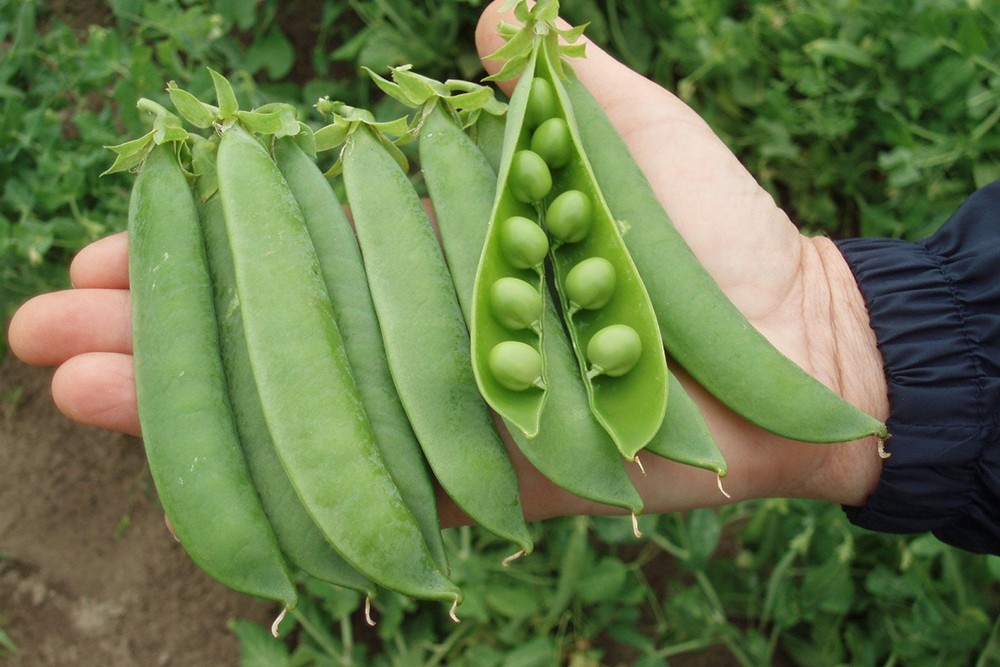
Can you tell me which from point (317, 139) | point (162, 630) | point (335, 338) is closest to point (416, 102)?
point (317, 139)

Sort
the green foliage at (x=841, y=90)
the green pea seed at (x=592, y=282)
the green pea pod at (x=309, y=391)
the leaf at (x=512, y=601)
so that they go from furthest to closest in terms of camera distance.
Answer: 1. the green foliage at (x=841, y=90)
2. the leaf at (x=512, y=601)
3. the green pea seed at (x=592, y=282)
4. the green pea pod at (x=309, y=391)

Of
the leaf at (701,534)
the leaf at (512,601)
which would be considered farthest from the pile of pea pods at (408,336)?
the leaf at (701,534)

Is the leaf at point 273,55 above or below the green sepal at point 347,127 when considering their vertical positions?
below

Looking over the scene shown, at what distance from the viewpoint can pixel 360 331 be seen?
220 centimetres

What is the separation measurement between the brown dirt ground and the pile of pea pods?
170cm

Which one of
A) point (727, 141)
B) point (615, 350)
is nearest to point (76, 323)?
point (615, 350)

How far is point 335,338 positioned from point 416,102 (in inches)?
30.3

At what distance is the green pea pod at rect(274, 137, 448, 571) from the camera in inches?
81.1

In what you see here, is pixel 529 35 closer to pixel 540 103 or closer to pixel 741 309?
pixel 540 103

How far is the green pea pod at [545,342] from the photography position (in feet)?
6.56

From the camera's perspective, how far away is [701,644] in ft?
10.7

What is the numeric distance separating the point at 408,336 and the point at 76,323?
1007 millimetres

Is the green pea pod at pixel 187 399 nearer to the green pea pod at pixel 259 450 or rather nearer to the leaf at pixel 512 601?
the green pea pod at pixel 259 450

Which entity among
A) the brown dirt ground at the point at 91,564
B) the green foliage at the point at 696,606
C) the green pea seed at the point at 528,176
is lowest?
the brown dirt ground at the point at 91,564
